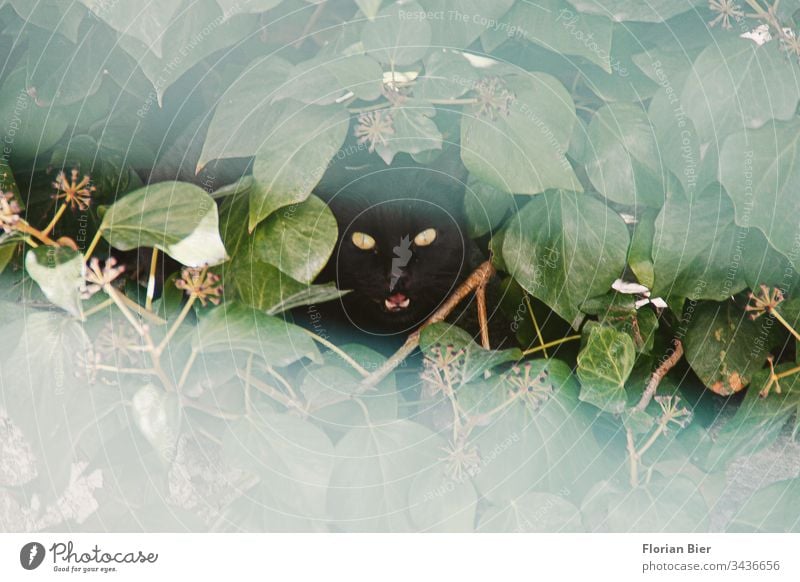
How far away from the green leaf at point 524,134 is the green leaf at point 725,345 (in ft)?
0.40

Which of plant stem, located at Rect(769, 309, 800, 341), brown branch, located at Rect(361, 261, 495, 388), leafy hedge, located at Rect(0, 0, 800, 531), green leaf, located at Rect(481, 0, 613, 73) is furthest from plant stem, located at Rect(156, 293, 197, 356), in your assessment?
plant stem, located at Rect(769, 309, 800, 341)

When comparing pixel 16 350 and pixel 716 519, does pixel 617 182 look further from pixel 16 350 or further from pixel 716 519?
pixel 16 350

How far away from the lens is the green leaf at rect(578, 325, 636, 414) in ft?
1.34

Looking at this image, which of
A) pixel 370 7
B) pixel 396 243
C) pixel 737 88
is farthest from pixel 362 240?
pixel 737 88

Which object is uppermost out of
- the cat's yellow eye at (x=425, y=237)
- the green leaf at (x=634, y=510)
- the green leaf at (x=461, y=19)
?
the green leaf at (x=461, y=19)

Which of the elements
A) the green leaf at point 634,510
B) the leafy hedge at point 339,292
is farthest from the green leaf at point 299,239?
the green leaf at point 634,510

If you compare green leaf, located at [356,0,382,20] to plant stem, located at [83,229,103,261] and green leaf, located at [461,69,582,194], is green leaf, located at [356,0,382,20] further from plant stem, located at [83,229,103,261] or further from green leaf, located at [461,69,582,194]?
plant stem, located at [83,229,103,261]

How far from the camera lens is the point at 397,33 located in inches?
15.2

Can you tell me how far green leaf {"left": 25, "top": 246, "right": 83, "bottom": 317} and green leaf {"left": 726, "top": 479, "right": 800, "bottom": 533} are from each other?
0.40 m

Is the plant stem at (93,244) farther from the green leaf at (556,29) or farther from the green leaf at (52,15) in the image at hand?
the green leaf at (556,29)

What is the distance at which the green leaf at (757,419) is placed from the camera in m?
0.42

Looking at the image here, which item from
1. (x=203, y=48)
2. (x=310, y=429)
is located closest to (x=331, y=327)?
(x=310, y=429)

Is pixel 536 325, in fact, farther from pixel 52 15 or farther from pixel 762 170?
pixel 52 15

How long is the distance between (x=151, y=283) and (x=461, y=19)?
0.73ft
